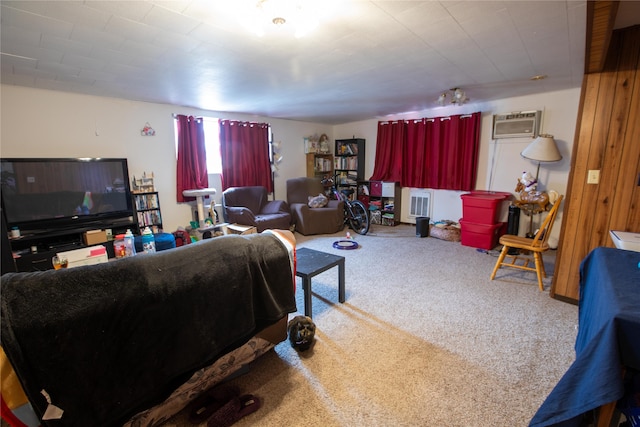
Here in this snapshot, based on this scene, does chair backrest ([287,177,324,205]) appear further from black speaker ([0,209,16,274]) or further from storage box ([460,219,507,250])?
black speaker ([0,209,16,274])

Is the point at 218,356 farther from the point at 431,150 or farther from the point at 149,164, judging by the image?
the point at 431,150

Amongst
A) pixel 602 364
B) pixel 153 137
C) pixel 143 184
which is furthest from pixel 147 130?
pixel 602 364

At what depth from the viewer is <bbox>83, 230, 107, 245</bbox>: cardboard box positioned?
125 inches

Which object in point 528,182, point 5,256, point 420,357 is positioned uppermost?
point 528,182

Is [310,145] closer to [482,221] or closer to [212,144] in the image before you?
→ [212,144]

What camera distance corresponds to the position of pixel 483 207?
391cm

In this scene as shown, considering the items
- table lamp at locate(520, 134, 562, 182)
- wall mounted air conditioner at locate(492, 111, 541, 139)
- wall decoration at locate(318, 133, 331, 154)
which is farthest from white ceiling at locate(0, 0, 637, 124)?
wall decoration at locate(318, 133, 331, 154)

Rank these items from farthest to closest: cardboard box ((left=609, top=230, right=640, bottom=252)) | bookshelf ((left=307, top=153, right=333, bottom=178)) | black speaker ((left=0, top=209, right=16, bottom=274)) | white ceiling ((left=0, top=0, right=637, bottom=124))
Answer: bookshelf ((left=307, top=153, right=333, bottom=178)) → cardboard box ((left=609, top=230, right=640, bottom=252)) → white ceiling ((left=0, top=0, right=637, bottom=124)) → black speaker ((left=0, top=209, right=16, bottom=274))

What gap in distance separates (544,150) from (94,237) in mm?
5583

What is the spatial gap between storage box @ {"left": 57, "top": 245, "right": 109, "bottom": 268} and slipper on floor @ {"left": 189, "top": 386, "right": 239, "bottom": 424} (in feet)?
7.77

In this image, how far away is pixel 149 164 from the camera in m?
3.94

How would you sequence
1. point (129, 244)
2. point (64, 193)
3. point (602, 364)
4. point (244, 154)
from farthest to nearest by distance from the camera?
1. point (244, 154)
2. point (129, 244)
3. point (64, 193)
4. point (602, 364)

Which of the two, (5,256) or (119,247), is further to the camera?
(119,247)

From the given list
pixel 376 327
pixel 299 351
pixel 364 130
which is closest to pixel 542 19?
pixel 376 327
